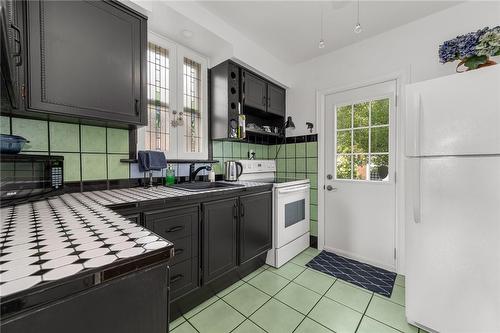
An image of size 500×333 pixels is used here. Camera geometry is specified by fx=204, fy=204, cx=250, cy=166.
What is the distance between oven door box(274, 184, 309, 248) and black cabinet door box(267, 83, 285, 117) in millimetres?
1097

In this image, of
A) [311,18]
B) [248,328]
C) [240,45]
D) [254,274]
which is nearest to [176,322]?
[248,328]

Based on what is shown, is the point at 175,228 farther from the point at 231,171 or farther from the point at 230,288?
the point at 231,171

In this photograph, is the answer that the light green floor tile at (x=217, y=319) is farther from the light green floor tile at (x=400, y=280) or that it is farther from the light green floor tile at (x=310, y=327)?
the light green floor tile at (x=400, y=280)

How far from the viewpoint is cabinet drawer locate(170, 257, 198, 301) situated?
1359mm

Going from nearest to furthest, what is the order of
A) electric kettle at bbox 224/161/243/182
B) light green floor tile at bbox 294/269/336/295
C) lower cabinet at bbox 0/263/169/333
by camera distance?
lower cabinet at bbox 0/263/169/333, light green floor tile at bbox 294/269/336/295, electric kettle at bbox 224/161/243/182

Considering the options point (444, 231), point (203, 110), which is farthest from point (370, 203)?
point (203, 110)

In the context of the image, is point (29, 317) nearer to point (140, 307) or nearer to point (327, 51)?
point (140, 307)

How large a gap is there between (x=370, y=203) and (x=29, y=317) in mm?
2600

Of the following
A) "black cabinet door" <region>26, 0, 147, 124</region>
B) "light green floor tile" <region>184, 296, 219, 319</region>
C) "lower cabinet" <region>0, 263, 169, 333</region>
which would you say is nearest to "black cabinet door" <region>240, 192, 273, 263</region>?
"light green floor tile" <region>184, 296, 219, 319</region>

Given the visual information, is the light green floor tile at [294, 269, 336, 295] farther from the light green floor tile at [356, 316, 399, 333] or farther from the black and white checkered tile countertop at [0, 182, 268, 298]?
the black and white checkered tile countertop at [0, 182, 268, 298]

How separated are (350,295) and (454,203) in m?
1.08

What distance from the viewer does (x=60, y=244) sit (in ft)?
1.84

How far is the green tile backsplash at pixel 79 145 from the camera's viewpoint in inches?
52.4

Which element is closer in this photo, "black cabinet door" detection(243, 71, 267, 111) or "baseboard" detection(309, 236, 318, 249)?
"black cabinet door" detection(243, 71, 267, 111)
